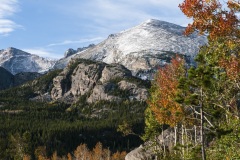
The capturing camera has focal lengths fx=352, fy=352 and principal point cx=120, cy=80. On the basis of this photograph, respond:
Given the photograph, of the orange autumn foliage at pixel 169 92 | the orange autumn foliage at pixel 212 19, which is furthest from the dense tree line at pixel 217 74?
the orange autumn foliage at pixel 169 92

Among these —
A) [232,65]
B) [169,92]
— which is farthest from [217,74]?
[169,92]

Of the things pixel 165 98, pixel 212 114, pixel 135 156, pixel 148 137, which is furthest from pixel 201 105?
pixel 135 156

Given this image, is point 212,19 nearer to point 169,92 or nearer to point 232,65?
point 232,65

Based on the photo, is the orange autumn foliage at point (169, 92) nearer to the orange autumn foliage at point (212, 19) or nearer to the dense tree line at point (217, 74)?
the dense tree line at point (217, 74)

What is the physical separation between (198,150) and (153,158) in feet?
119

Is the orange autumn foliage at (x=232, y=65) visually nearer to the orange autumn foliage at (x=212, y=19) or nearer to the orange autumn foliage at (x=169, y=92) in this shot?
the orange autumn foliage at (x=212, y=19)

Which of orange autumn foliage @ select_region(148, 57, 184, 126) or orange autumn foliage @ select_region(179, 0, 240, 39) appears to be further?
orange autumn foliage @ select_region(148, 57, 184, 126)

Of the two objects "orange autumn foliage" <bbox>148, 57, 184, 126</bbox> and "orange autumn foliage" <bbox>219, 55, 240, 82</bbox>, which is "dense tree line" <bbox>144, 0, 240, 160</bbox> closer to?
"orange autumn foliage" <bbox>219, 55, 240, 82</bbox>

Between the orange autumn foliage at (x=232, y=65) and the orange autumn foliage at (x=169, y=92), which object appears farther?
the orange autumn foliage at (x=169, y=92)

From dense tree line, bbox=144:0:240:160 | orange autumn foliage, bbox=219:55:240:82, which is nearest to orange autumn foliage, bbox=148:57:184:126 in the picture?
dense tree line, bbox=144:0:240:160

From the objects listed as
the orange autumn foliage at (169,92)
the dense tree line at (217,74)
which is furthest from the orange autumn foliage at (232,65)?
the orange autumn foliage at (169,92)

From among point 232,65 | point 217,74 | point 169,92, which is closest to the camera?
point 232,65

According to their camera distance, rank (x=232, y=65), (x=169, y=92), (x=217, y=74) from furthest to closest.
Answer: (x=169, y=92) < (x=217, y=74) < (x=232, y=65)

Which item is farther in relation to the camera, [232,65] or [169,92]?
[169,92]
